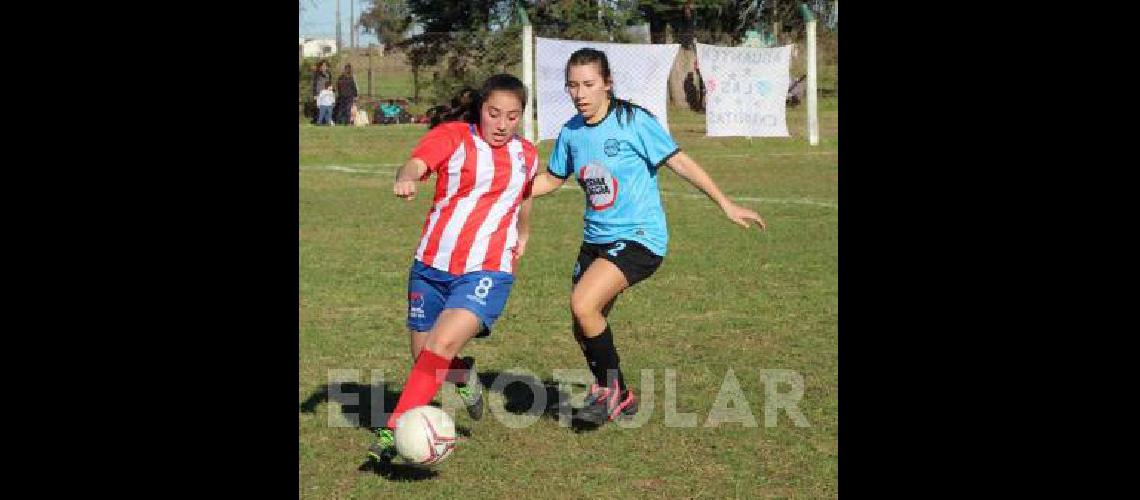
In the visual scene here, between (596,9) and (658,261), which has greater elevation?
(596,9)

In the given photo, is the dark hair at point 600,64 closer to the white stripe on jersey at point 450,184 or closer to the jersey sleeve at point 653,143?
the jersey sleeve at point 653,143

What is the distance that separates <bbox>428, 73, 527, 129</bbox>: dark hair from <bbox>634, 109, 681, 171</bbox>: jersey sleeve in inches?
34.9

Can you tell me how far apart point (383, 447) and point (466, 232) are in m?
1.07

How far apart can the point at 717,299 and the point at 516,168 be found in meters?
4.19

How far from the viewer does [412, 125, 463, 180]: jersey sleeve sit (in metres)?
6.42

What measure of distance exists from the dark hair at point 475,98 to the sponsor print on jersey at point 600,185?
81cm

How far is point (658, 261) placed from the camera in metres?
7.36

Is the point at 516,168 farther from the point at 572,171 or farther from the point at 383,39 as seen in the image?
the point at 383,39

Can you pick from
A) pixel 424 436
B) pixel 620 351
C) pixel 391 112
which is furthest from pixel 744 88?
pixel 424 436

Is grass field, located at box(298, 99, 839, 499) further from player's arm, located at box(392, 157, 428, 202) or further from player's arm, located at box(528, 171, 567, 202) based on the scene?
player's arm, located at box(392, 157, 428, 202)

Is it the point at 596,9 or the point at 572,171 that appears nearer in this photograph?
the point at 572,171

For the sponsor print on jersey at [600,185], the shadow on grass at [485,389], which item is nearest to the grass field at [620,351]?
the shadow on grass at [485,389]

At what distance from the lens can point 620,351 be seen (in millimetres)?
8727
